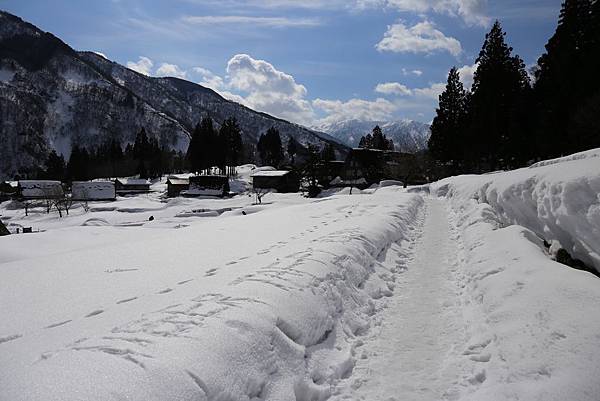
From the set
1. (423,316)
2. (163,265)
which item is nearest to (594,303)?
(423,316)

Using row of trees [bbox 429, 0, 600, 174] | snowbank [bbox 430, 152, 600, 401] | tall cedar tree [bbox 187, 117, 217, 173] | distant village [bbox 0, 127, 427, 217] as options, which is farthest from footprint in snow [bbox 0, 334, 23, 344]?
tall cedar tree [bbox 187, 117, 217, 173]

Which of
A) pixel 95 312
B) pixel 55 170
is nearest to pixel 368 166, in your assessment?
pixel 95 312

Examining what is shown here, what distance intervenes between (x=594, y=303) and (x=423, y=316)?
251 cm

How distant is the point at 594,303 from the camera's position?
475 cm

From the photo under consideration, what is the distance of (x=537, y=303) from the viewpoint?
521cm

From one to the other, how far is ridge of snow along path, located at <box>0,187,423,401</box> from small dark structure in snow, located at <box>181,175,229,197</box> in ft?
189

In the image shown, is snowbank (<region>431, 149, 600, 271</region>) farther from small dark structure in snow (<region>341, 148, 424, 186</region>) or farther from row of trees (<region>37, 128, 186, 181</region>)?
row of trees (<region>37, 128, 186, 181</region>)

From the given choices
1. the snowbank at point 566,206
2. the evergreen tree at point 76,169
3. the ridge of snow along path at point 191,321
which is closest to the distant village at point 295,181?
the evergreen tree at point 76,169

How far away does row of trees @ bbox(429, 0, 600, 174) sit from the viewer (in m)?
31.3

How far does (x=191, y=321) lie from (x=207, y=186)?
6597 cm

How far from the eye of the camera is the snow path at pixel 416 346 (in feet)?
14.7

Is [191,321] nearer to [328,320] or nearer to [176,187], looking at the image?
[328,320]

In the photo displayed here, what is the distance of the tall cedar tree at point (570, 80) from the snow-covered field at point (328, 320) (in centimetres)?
2703

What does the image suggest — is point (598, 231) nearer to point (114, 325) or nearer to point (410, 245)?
point (410, 245)
